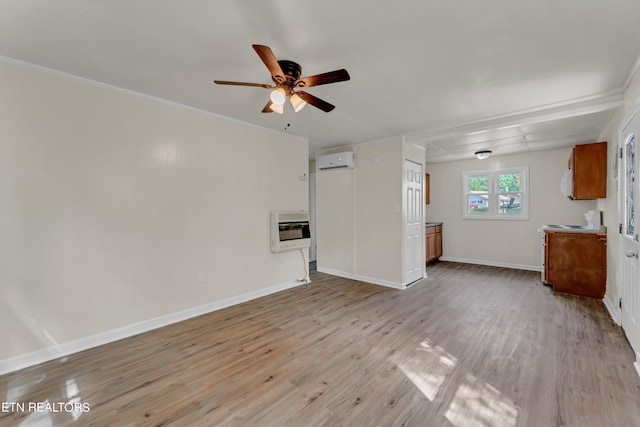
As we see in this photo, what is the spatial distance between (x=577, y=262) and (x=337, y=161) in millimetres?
3950

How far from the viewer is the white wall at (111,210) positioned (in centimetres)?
234

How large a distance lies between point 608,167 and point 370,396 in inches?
176

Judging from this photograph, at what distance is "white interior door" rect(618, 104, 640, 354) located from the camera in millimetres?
2371

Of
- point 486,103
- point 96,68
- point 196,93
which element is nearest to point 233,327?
point 196,93

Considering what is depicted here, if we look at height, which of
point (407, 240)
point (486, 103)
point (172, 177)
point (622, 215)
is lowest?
point (407, 240)

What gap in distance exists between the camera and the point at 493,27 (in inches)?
73.5

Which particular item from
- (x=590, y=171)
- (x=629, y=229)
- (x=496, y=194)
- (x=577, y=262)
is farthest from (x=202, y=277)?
(x=496, y=194)

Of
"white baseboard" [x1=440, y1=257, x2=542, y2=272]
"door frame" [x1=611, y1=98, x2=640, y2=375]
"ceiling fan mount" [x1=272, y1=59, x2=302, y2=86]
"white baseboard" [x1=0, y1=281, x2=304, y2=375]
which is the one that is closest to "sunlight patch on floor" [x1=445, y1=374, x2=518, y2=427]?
"door frame" [x1=611, y1=98, x2=640, y2=375]

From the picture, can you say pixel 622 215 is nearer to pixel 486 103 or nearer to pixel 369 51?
pixel 486 103

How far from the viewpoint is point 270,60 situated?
1860 millimetres

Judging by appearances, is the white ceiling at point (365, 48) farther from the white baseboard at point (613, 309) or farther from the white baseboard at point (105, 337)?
the white baseboard at point (105, 337)

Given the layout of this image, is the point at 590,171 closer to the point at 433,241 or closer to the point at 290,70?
the point at 433,241

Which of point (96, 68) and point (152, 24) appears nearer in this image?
point (152, 24)

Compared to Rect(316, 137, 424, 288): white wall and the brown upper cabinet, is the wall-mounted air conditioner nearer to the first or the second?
Rect(316, 137, 424, 288): white wall
